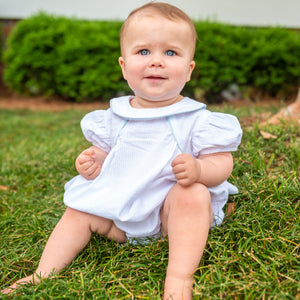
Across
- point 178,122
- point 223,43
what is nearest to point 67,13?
point 223,43

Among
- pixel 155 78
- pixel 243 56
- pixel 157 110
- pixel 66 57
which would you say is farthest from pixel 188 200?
pixel 66 57

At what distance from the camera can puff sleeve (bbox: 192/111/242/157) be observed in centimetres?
169

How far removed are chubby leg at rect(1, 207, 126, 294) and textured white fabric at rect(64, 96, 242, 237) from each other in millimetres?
76

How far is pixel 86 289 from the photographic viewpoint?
5.18 feet

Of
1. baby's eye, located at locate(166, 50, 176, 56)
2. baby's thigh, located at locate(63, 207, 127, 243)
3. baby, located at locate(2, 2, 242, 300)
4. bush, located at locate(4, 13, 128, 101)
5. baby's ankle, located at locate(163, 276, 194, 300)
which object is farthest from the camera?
bush, located at locate(4, 13, 128, 101)

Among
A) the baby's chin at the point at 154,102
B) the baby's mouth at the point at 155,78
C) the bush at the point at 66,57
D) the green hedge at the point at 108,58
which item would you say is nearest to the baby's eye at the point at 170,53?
the baby's mouth at the point at 155,78

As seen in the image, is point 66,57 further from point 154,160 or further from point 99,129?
point 154,160

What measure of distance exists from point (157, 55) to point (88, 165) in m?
0.64

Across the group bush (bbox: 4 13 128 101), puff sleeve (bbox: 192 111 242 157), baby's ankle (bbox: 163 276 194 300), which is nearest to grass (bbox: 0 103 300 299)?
baby's ankle (bbox: 163 276 194 300)

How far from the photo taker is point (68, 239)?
1799mm

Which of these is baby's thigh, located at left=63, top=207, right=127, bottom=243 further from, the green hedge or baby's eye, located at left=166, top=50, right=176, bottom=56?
the green hedge

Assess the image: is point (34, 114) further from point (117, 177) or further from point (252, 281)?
point (252, 281)

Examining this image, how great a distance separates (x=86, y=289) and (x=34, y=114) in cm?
611

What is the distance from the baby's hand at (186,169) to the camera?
157cm
